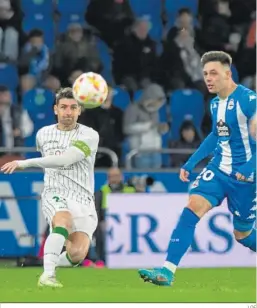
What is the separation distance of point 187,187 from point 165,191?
1.01 ft

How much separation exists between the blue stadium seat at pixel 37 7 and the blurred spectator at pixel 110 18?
2.14 ft

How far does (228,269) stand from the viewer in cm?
1250

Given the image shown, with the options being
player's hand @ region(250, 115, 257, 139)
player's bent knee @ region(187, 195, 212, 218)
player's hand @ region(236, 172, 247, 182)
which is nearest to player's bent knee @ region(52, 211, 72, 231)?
player's bent knee @ region(187, 195, 212, 218)

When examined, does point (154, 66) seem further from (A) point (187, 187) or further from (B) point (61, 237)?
(B) point (61, 237)

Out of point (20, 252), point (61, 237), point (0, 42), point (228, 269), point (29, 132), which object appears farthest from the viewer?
point (0, 42)

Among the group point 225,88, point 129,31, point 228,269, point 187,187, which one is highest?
point 129,31

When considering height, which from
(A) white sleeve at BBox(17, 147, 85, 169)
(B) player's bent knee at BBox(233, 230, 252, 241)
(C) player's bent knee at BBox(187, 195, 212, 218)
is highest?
(A) white sleeve at BBox(17, 147, 85, 169)

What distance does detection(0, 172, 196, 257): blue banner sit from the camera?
13.5 metres

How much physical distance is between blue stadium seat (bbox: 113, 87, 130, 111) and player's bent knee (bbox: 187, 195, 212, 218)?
645 centimetres

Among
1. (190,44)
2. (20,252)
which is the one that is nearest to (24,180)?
(20,252)

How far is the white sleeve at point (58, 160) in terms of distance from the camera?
9.17 m

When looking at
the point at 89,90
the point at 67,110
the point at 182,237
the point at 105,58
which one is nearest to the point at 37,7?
the point at 105,58

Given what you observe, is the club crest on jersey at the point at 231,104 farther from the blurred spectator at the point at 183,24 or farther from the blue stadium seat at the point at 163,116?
the blurred spectator at the point at 183,24

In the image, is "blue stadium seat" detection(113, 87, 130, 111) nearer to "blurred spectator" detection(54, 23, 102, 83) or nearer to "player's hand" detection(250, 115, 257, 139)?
"blurred spectator" detection(54, 23, 102, 83)
